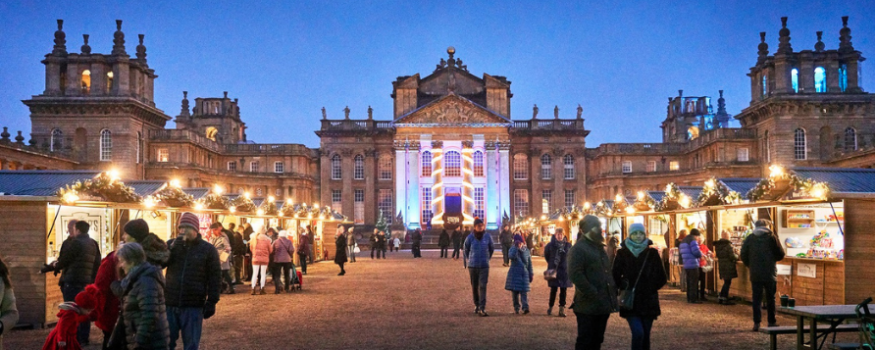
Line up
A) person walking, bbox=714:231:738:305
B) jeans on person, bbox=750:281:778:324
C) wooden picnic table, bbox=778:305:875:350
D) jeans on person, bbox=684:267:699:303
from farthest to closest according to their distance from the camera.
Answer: jeans on person, bbox=684:267:699:303 < person walking, bbox=714:231:738:305 < jeans on person, bbox=750:281:778:324 < wooden picnic table, bbox=778:305:875:350

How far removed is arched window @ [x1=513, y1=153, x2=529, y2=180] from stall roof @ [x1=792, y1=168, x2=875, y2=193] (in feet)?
173

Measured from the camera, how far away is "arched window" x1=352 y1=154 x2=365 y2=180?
2611 inches

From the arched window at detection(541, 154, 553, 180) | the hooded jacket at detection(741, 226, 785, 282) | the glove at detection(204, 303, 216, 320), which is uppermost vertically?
the arched window at detection(541, 154, 553, 180)

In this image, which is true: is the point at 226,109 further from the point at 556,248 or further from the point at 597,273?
the point at 597,273

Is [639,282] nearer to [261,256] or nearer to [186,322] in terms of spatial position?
[186,322]

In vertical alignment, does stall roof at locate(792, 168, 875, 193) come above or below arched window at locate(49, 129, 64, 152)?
below

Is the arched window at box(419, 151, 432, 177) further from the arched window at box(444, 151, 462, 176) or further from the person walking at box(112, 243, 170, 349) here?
the person walking at box(112, 243, 170, 349)

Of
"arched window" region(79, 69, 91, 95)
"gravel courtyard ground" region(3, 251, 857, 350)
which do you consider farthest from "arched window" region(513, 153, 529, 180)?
"gravel courtyard ground" region(3, 251, 857, 350)

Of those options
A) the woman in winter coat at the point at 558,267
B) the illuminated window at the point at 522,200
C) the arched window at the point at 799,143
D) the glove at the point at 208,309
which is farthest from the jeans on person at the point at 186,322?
the illuminated window at the point at 522,200

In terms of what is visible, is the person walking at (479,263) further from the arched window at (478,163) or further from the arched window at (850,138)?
the arched window at (478,163)

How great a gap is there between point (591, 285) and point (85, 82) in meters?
47.2

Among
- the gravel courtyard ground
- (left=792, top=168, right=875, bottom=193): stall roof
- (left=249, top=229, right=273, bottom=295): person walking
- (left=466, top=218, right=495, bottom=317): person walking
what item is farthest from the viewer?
(left=249, top=229, right=273, bottom=295): person walking

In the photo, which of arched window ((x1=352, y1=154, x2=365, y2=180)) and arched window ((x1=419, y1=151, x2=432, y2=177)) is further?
arched window ((x1=352, y1=154, x2=365, y2=180))

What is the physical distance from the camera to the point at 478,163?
64188 millimetres
